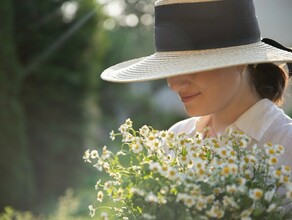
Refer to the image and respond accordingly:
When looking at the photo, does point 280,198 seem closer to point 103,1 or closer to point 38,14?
point 38,14

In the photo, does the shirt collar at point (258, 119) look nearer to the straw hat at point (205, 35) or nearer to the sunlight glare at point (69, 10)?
the straw hat at point (205, 35)

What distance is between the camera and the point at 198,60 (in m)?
1.88

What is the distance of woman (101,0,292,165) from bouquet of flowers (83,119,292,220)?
22 cm

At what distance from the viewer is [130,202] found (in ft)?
5.57

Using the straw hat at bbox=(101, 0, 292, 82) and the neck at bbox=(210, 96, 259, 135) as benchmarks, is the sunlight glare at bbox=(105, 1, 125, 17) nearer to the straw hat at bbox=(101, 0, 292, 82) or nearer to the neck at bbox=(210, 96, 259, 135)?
the neck at bbox=(210, 96, 259, 135)

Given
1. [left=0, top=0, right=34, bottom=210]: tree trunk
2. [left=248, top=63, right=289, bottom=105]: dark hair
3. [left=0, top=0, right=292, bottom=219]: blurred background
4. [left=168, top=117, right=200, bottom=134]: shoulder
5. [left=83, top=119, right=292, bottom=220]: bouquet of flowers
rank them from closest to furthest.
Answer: [left=83, top=119, right=292, bottom=220]: bouquet of flowers, [left=248, top=63, right=289, bottom=105]: dark hair, [left=168, top=117, right=200, bottom=134]: shoulder, [left=0, top=0, right=34, bottom=210]: tree trunk, [left=0, top=0, right=292, bottom=219]: blurred background

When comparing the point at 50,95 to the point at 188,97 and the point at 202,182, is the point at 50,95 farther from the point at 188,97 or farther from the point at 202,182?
the point at 202,182

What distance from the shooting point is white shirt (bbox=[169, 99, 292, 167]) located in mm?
1978

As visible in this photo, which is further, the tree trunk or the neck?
the tree trunk

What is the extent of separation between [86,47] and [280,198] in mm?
6471

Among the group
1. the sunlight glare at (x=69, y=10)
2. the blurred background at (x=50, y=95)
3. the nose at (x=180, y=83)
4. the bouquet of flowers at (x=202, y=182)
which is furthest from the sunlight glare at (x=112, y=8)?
the bouquet of flowers at (x=202, y=182)

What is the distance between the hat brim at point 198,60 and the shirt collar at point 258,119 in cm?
18

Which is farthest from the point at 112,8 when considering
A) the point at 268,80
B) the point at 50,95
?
the point at 268,80

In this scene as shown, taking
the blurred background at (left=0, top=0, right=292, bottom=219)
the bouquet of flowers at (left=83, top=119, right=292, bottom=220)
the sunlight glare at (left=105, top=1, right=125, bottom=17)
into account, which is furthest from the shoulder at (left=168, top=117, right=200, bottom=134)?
the sunlight glare at (left=105, top=1, right=125, bottom=17)
